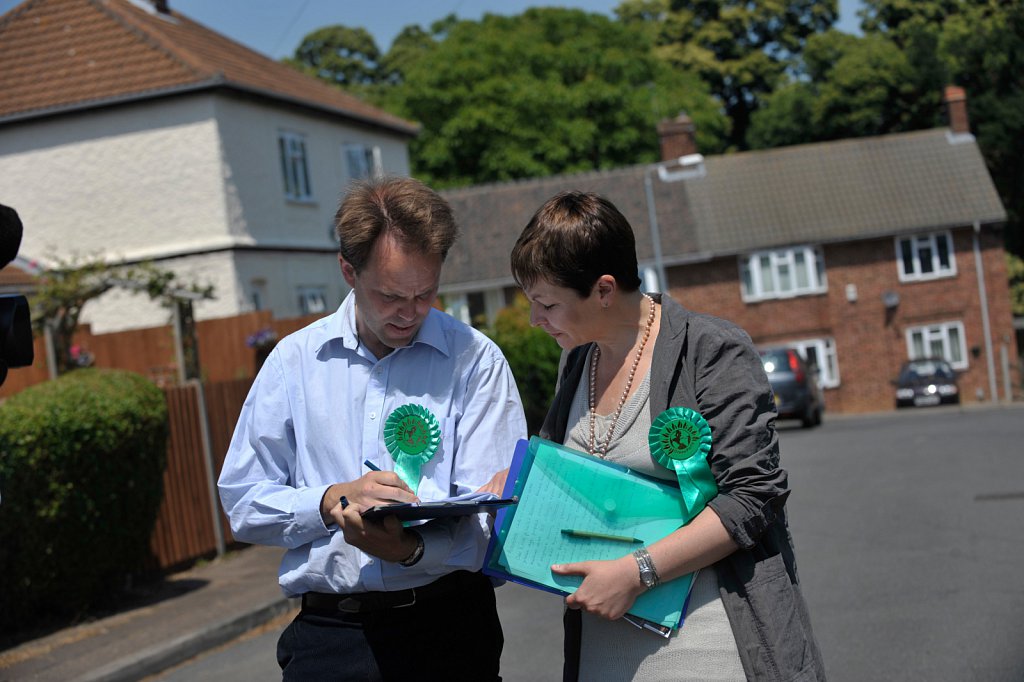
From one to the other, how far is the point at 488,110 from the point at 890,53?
62.7 ft

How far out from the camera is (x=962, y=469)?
14.8 metres

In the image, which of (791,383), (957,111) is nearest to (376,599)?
(791,383)

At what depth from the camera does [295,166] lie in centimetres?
2567

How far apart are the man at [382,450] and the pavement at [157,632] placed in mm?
4964

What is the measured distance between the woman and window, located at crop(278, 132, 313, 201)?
22.9 m

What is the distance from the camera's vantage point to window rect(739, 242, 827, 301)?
40.8 meters

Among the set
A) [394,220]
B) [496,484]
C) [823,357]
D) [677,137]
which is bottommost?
[823,357]

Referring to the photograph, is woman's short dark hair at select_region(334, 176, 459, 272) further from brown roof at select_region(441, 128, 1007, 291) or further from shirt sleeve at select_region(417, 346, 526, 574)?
brown roof at select_region(441, 128, 1007, 291)

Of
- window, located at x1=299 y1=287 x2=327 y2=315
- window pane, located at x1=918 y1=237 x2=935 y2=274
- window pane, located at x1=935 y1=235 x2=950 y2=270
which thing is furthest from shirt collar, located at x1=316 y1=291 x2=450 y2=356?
window pane, located at x1=935 y1=235 x2=950 y2=270

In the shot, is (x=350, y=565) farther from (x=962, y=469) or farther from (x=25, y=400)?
(x=962, y=469)

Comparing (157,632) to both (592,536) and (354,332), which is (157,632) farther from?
(592,536)

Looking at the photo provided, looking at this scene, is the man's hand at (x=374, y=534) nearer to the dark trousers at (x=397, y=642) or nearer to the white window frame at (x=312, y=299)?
the dark trousers at (x=397, y=642)

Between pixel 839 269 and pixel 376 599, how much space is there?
4014 centimetres

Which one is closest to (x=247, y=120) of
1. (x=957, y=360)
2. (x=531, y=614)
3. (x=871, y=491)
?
(x=871, y=491)
